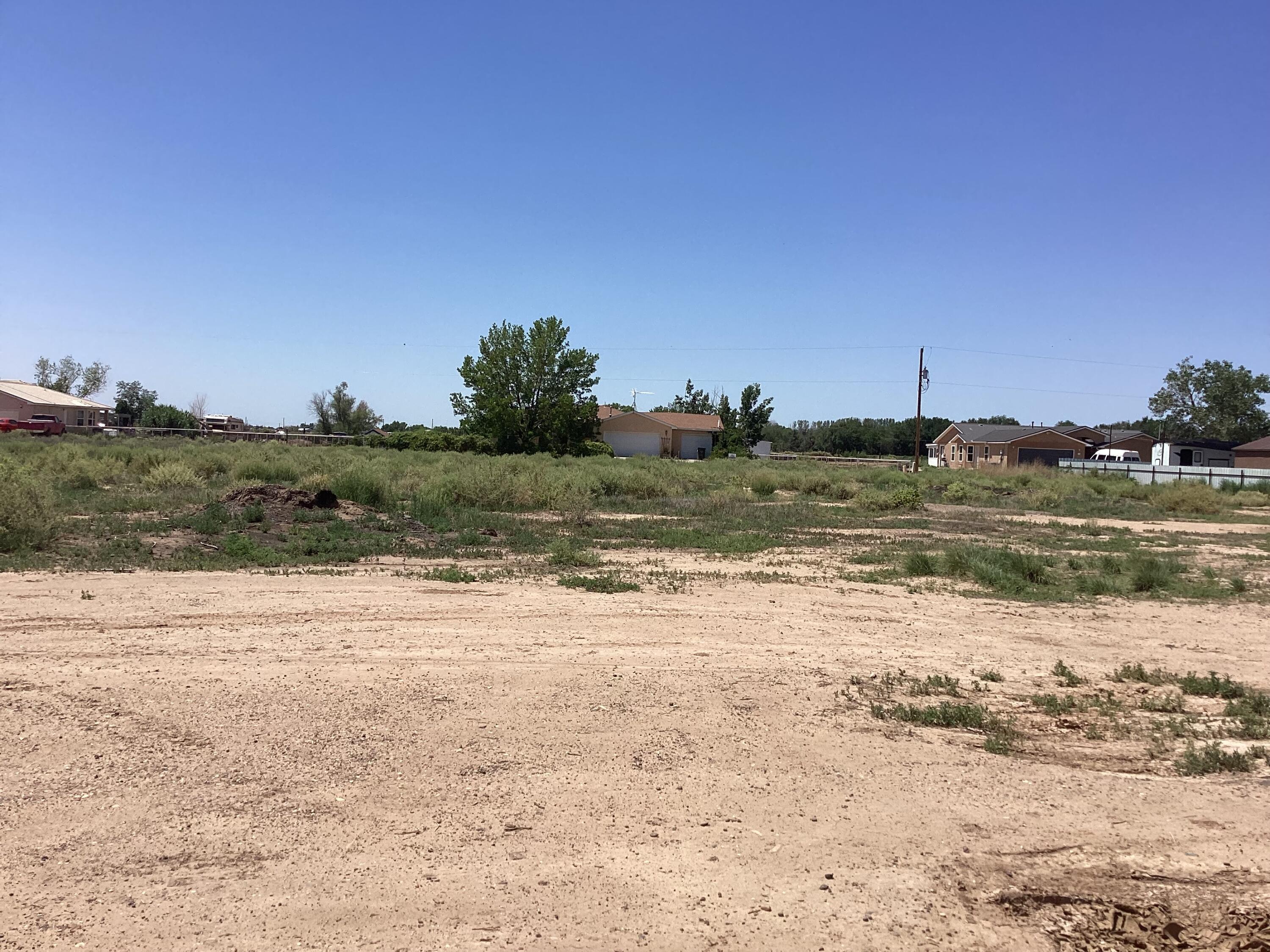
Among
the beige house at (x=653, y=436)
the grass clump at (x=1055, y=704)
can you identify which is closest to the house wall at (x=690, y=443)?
the beige house at (x=653, y=436)

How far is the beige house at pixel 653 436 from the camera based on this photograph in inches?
3159

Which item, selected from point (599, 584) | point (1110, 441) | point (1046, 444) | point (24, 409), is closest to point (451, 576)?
point (599, 584)

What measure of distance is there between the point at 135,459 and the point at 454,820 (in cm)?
2865

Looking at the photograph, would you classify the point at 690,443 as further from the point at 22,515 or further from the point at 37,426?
the point at 22,515

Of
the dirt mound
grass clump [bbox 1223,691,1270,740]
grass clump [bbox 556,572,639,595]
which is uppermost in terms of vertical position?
the dirt mound

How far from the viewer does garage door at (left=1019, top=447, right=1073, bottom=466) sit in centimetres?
7100

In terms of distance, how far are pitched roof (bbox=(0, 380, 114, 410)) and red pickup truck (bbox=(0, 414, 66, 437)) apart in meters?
21.8

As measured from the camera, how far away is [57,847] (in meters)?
4.50

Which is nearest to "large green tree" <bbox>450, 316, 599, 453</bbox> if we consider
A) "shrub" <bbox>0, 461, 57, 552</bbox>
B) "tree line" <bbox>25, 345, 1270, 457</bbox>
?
"tree line" <bbox>25, 345, 1270, 457</bbox>

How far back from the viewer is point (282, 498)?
741 inches

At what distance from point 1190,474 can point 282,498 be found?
46561mm

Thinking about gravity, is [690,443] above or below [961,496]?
above

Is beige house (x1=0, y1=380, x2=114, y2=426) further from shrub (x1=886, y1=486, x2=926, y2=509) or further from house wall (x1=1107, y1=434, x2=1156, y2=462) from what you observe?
house wall (x1=1107, y1=434, x2=1156, y2=462)

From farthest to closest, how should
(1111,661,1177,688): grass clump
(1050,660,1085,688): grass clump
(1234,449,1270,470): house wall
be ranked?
(1234,449,1270,470): house wall → (1111,661,1177,688): grass clump → (1050,660,1085,688): grass clump
